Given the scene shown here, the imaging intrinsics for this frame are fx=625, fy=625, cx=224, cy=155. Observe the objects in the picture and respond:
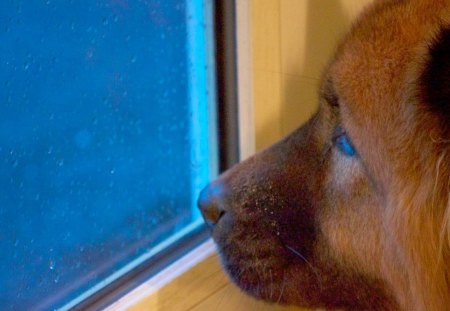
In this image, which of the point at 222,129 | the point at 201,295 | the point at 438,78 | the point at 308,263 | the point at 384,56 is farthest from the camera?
the point at 222,129

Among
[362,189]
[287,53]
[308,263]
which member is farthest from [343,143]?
[287,53]

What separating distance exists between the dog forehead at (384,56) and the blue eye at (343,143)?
0.05 metres

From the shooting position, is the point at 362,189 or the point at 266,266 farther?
the point at 266,266

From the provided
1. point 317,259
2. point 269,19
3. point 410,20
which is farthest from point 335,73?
point 269,19

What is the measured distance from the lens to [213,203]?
951 mm

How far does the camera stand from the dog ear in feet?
2.17

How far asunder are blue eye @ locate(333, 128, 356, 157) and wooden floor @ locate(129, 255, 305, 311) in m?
0.39

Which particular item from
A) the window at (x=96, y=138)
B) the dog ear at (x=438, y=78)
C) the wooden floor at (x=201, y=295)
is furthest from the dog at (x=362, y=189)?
the window at (x=96, y=138)

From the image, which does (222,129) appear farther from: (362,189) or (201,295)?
(362,189)

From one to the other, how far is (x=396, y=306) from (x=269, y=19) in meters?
0.58

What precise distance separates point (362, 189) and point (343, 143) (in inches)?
2.8

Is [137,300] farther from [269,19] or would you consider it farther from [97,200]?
[269,19]

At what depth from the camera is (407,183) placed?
0.74m

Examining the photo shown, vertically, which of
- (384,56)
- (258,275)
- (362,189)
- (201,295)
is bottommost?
(201,295)
